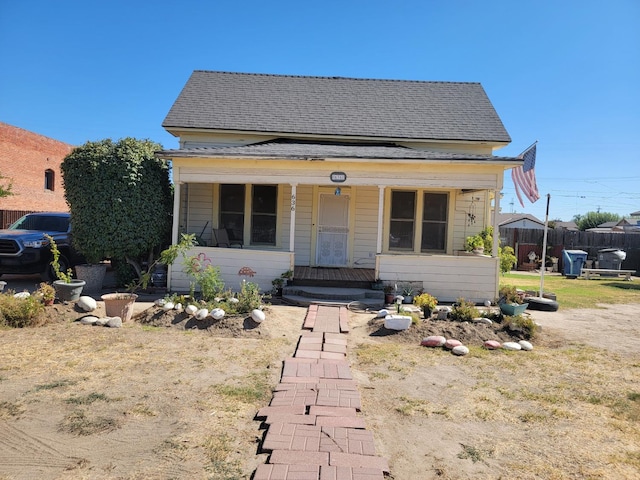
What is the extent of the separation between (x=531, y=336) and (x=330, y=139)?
27.0 ft

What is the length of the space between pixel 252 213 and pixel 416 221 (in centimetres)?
463

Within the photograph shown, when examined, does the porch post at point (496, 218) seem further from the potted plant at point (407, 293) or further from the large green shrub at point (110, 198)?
the large green shrub at point (110, 198)

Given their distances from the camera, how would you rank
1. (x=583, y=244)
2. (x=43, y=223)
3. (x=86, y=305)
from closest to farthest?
(x=86, y=305) → (x=43, y=223) → (x=583, y=244)

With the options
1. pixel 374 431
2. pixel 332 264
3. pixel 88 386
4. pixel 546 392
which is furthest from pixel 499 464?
pixel 332 264

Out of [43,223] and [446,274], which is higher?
[43,223]

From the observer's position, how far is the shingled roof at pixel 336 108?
13172 millimetres

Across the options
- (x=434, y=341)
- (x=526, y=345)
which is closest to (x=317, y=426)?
(x=434, y=341)

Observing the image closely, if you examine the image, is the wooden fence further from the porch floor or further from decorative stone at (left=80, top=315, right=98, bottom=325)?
decorative stone at (left=80, top=315, right=98, bottom=325)

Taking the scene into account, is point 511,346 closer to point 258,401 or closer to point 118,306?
point 258,401

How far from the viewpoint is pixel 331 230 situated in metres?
12.6

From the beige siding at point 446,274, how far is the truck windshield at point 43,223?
8690 millimetres

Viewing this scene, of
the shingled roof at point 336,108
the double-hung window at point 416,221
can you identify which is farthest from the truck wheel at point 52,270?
the double-hung window at point 416,221

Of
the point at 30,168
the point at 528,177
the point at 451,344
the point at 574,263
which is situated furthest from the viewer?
the point at 30,168

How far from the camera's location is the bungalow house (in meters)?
10.4
